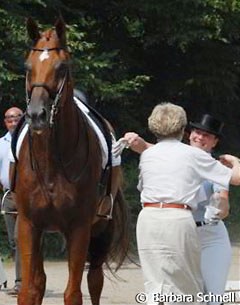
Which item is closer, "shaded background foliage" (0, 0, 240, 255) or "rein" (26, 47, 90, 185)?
"rein" (26, 47, 90, 185)

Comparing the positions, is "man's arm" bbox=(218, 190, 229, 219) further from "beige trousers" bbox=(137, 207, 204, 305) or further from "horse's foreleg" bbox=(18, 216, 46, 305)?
"horse's foreleg" bbox=(18, 216, 46, 305)

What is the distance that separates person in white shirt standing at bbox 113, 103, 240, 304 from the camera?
6590mm

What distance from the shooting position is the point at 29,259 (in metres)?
8.03

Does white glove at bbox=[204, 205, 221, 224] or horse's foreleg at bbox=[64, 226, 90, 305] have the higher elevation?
white glove at bbox=[204, 205, 221, 224]

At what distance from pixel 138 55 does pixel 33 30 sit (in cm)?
1248

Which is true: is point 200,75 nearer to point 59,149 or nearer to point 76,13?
point 76,13

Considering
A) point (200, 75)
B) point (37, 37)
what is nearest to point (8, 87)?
point (200, 75)

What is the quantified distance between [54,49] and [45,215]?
1387 mm

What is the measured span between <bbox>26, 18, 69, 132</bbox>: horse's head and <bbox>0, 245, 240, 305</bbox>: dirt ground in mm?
3535

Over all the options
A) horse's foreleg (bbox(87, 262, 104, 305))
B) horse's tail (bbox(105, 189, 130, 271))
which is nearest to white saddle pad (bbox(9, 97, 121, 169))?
horse's tail (bbox(105, 189, 130, 271))

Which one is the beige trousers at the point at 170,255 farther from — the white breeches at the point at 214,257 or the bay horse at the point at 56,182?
the bay horse at the point at 56,182

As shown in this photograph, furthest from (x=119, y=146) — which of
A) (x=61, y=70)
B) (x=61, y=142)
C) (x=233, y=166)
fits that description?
(x=233, y=166)

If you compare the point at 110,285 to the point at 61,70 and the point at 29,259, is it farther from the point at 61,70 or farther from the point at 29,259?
the point at 61,70

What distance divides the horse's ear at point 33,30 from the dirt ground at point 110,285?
3694 millimetres
